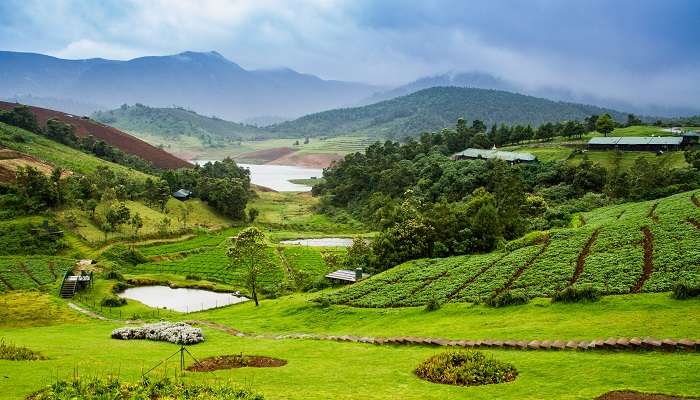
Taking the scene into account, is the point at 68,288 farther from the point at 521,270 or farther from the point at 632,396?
the point at 632,396

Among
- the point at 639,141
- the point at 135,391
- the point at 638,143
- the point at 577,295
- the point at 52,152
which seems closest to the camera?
the point at 135,391

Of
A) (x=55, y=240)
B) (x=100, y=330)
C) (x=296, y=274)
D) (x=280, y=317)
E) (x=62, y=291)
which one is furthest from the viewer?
(x=55, y=240)

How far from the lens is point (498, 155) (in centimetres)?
13600

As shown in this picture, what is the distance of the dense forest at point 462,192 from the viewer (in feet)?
202

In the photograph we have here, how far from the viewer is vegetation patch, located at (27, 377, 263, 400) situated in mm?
18844

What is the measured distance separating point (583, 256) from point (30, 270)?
222 feet

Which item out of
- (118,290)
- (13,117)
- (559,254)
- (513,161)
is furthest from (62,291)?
(13,117)

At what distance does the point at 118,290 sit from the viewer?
2776 inches

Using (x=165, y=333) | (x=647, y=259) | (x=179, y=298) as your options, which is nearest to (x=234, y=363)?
(x=165, y=333)

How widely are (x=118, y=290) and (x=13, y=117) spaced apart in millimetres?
112935

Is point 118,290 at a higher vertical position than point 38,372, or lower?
lower

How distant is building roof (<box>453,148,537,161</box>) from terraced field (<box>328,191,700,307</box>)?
7511 cm

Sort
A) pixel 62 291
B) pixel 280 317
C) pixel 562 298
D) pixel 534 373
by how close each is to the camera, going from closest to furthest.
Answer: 1. pixel 534 373
2. pixel 562 298
3. pixel 280 317
4. pixel 62 291

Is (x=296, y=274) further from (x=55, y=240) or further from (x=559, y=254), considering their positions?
(x=55, y=240)
